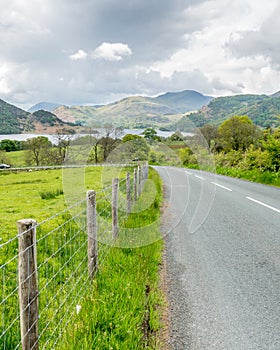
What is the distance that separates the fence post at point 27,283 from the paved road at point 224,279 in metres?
1.36

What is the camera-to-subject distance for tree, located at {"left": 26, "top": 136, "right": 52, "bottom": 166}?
54031 millimetres

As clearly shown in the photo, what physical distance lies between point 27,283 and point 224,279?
3.18 metres

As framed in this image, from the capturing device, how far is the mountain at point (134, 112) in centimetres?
1041

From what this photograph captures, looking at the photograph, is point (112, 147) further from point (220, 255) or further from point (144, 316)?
point (144, 316)

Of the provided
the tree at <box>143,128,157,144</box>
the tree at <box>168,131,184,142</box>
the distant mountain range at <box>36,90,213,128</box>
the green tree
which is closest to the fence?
the distant mountain range at <box>36,90,213,128</box>

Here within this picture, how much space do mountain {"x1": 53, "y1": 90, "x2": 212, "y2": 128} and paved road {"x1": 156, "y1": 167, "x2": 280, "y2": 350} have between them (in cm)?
381

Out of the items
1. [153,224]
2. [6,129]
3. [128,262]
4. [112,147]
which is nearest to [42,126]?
[6,129]

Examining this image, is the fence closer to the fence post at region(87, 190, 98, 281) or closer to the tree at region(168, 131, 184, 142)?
the fence post at region(87, 190, 98, 281)

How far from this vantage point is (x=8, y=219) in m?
9.78

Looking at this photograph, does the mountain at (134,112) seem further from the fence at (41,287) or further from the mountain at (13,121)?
the mountain at (13,121)

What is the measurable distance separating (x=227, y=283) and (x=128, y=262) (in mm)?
1429

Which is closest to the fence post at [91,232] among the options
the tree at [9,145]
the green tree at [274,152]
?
the green tree at [274,152]

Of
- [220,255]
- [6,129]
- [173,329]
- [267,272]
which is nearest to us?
[173,329]

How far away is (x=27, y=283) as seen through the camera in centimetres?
245
